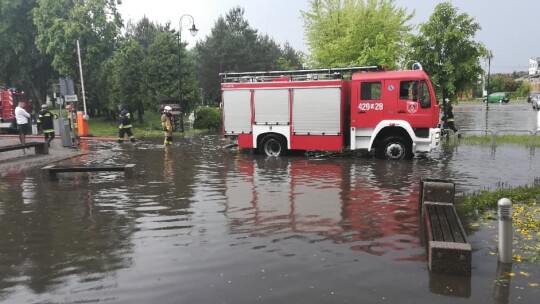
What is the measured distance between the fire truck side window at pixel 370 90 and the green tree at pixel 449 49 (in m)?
6.73

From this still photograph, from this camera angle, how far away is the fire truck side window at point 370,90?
45.6ft

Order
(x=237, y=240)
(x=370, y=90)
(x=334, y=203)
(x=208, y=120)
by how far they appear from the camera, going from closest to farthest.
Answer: (x=237, y=240), (x=334, y=203), (x=370, y=90), (x=208, y=120)

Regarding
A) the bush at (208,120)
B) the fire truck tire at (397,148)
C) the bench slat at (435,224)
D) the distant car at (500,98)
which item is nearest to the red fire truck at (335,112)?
the fire truck tire at (397,148)

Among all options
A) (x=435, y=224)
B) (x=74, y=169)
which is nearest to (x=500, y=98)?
(x=74, y=169)

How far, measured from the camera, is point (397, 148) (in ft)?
46.0

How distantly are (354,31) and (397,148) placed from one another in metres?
12.6

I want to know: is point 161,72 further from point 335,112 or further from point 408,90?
point 408,90

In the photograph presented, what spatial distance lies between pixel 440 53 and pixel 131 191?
49.3 feet

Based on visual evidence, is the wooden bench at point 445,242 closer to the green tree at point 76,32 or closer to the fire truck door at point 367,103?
the fire truck door at point 367,103

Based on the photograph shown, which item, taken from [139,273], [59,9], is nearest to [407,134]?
[139,273]

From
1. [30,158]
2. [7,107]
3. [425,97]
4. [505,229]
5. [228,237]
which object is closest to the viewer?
[505,229]

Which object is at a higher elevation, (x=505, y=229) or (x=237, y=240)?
(x=505, y=229)

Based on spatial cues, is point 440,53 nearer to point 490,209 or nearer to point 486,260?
point 490,209

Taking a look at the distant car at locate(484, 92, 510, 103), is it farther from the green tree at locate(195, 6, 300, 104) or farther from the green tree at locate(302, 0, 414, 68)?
the green tree at locate(302, 0, 414, 68)
